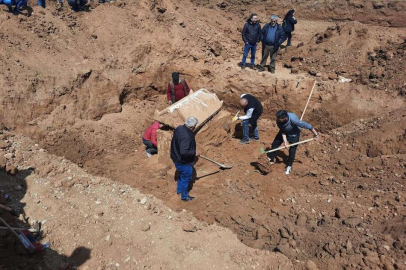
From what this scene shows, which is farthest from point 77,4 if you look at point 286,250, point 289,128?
point 286,250

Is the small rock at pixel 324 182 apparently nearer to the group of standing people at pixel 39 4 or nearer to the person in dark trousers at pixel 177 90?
the person in dark trousers at pixel 177 90

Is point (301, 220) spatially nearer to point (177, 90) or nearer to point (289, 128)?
point (289, 128)

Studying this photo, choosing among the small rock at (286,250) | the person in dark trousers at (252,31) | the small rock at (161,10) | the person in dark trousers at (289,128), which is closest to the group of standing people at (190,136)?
the person in dark trousers at (289,128)

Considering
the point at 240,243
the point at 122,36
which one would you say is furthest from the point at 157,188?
the point at 122,36

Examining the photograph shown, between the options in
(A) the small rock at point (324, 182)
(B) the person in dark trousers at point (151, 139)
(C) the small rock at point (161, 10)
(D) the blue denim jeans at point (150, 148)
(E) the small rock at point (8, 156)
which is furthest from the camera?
(C) the small rock at point (161, 10)

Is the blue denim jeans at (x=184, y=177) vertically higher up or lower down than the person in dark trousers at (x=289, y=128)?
lower down

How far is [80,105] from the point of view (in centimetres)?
730

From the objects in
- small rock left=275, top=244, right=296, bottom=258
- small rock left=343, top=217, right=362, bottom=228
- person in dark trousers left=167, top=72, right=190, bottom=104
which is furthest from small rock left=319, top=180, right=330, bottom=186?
person in dark trousers left=167, top=72, right=190, bottom=104

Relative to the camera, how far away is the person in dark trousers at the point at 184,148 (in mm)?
5285

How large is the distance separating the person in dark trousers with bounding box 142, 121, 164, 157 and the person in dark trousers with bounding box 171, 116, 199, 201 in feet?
4.39

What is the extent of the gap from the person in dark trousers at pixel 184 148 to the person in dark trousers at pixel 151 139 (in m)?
1.34

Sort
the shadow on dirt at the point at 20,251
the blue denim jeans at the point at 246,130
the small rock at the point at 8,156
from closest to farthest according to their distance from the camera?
the shadow on dirt at the point at 20,251
the small rock at the point at 8,156
the blue denim jeans at the point at 246,130

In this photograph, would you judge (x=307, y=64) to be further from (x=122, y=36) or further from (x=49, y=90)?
(x=49, y=90)

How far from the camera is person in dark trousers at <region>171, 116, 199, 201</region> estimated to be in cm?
529
